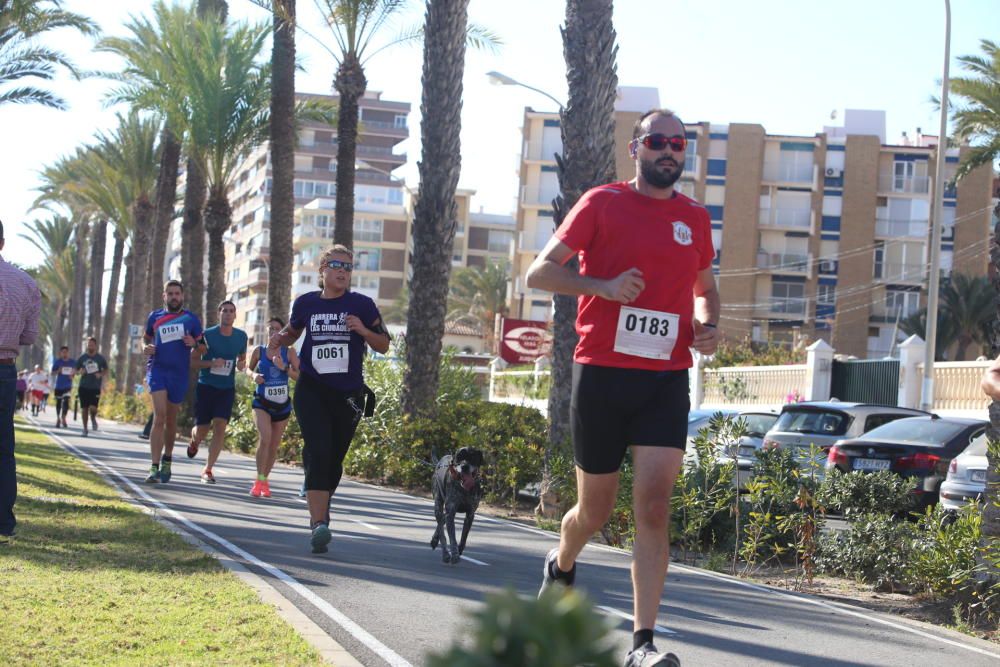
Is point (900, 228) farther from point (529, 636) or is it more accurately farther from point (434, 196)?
point (529, 636)

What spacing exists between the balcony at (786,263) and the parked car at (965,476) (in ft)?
228

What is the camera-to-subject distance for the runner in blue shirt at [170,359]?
14805mm

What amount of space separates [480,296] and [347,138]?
6388cm

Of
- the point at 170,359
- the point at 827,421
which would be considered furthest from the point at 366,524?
the point at 827,421

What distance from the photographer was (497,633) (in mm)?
1615

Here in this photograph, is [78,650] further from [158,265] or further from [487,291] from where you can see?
[487,291]

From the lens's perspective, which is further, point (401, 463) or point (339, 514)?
point (401, 463)

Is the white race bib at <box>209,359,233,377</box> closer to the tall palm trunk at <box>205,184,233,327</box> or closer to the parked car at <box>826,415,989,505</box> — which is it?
the parked car at <box>826,415,989,505</box>

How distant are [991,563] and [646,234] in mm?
3868

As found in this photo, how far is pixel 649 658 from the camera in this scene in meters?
4.93

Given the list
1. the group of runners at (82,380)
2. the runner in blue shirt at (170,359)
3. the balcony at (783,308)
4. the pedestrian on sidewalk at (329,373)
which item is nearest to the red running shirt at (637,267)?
the pedestrian on sidewalk at (329,373)

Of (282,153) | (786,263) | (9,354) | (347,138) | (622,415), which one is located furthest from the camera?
(786,263)

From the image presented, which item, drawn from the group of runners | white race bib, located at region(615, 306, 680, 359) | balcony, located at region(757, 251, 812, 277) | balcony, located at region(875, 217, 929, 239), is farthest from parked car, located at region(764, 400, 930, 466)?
balcony, located at region(875, 217, 929, 239)

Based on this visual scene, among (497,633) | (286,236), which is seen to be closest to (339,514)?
(497,633)
